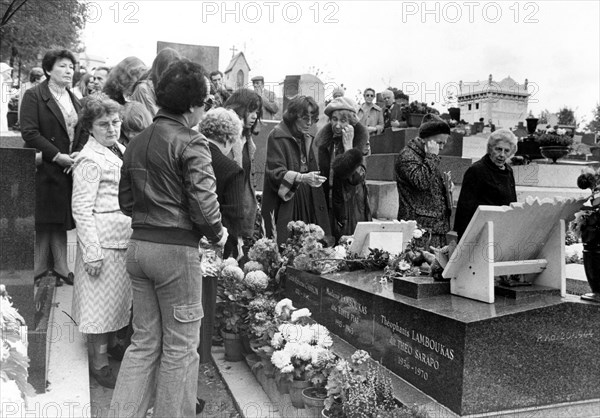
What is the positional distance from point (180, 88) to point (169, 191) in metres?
0.52

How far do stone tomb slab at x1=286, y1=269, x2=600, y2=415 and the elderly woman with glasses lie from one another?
5.91ft

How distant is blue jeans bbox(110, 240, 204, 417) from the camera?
2.95 m

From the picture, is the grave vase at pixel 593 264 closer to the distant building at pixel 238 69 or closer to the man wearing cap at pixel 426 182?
the man wearing cap at pixel 426 182

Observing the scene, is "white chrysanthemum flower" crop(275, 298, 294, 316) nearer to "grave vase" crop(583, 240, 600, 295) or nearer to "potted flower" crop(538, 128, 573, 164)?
"grave vase" crop(583, 240, 600, 295)

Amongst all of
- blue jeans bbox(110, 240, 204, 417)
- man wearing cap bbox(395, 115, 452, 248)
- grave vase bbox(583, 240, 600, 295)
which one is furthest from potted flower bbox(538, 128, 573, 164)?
blue jeans bbox(110, 240, 204, 417)

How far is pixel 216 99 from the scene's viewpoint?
769 cm

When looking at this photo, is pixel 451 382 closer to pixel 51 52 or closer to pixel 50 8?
pixel 51 52

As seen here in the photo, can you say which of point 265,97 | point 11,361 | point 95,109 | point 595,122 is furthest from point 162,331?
point 595,122

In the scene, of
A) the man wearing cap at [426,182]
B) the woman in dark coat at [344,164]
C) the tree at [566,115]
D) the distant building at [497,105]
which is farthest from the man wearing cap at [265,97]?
the tree at [566,115]

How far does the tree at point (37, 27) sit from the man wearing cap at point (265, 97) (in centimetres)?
1539

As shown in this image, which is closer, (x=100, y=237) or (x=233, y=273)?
(x=100, y=237)

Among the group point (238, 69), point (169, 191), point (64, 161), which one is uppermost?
point (238, 69)

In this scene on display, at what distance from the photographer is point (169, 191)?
296 cm

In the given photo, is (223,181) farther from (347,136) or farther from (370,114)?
(370,114)
